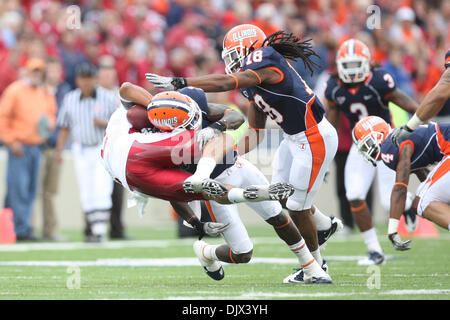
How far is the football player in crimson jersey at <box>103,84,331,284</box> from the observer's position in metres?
5.38

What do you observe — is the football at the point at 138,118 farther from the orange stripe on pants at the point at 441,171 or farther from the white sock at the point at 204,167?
the orange stripe on pants at the point at 441,171

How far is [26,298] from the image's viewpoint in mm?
5387

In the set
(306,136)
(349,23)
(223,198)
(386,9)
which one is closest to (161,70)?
(349,23)

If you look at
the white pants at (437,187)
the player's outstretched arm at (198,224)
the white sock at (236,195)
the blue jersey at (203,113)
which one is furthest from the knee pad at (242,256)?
the white pants at (437,187)

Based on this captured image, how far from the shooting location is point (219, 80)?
552 centimetres

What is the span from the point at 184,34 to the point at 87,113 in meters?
3.84

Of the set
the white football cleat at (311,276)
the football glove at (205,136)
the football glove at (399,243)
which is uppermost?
the football glove at (205,136)

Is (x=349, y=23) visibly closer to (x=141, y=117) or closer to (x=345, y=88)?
(x=345, y=88)

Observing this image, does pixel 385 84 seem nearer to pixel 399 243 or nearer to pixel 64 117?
pixel 399 243

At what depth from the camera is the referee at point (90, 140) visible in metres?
10.3

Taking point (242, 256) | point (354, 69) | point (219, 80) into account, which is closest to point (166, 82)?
point (219, 80)

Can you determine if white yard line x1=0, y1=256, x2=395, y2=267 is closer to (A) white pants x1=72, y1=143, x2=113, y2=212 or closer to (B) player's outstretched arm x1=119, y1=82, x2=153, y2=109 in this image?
(A) white pants x1=72, y1=143, x2=113, y2=212

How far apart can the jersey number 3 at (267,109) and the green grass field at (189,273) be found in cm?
129

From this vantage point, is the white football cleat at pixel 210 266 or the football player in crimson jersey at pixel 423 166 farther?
the white football cleat at pixel 210 266
